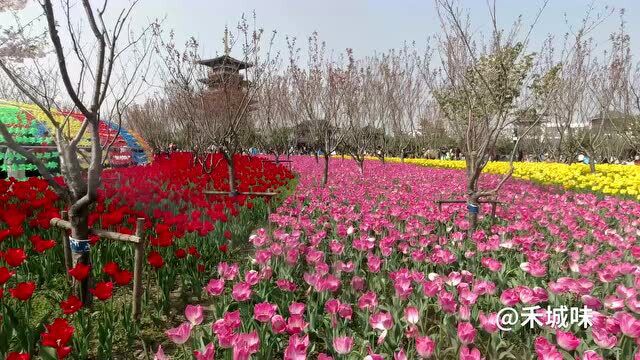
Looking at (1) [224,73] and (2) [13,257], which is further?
(1) [224,73]

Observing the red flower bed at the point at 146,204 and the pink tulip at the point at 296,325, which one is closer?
the pink tulip at the point at 296,325

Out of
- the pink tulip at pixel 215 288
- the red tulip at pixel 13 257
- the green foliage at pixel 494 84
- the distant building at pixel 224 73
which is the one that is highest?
the distant building at pixel 224 73

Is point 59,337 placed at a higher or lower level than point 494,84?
lower

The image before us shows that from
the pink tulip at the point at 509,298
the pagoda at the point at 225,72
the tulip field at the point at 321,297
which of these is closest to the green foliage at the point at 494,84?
the tulip field at the point at 321,297

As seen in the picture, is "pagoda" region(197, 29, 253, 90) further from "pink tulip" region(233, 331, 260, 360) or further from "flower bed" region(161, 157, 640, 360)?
"pink tulip" region(233, 331, 260, 360)

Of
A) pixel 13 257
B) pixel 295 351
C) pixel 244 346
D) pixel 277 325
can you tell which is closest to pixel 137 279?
pixel 13 257

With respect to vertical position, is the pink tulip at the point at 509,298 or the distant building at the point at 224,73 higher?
the distant building at the point at 224,73

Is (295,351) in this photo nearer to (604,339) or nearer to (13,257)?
(604,339)

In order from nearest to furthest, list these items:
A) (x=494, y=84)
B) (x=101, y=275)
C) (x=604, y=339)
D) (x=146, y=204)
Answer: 1. (x=604, y=339)
2. (x=101, y=275)
3. (x=146, y=204)
4. (x=494, y=84)

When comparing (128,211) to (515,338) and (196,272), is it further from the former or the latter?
(515,338)

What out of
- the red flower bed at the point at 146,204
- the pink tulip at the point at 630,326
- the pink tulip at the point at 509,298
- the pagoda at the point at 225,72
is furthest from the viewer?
the pagoda at the point at 225,72

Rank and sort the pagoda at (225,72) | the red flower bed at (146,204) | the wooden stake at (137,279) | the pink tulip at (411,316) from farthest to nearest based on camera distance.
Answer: the pagoda at (225,72)
the red flower bed at (146,204)
the wooden stake at (137,279)
the pink tulip at (411,316)

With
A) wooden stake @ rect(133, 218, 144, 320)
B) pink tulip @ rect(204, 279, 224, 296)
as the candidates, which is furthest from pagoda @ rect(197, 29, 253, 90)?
pink tulip @ rect(204, 279, 224, 296)

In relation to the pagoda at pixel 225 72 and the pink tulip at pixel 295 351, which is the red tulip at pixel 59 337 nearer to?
the pink tulip at pixel 295 351
